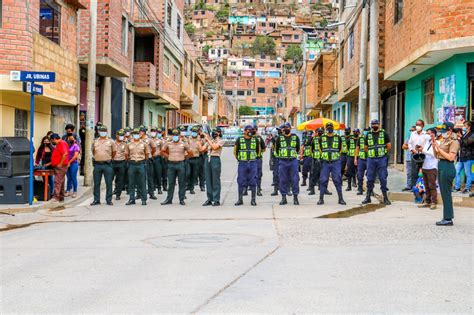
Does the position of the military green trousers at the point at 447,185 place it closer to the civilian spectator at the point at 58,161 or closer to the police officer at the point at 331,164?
the police officer at the point at 331,164

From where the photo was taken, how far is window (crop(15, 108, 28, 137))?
1879 cm

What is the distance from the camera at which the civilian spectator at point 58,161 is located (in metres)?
16.0

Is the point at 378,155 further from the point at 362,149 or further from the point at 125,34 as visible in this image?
the point at 125,34

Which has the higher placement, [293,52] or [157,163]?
[293,52]

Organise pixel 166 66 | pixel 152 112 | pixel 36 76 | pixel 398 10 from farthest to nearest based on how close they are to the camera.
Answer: pixel 152 112 → pixel 166 66 → pixel 398 10 → pixel 36 76

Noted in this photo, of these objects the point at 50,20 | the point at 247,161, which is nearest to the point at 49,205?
the point at 247,161

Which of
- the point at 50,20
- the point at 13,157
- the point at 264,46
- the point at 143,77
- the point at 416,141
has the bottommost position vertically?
the point at 13,157

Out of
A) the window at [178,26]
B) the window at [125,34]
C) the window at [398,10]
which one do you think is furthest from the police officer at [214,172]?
the window at [178,26]

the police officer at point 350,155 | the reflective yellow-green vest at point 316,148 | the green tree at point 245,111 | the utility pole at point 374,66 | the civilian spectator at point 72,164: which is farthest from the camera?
the green tree at point 245,111

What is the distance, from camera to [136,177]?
54.1 feet

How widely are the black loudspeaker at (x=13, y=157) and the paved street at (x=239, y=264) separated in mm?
2001

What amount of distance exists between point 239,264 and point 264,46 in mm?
154672

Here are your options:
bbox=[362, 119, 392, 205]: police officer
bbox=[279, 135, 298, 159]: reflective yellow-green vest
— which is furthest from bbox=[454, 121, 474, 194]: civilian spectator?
bbox=[279, 135, 298, 159]: reflective yellow-green vest

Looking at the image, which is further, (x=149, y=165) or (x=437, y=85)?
(x=437, y=85)
